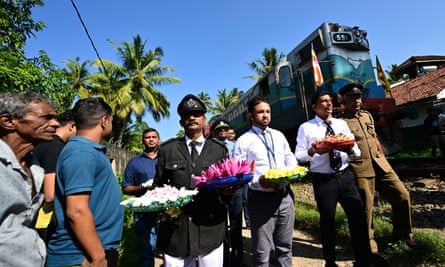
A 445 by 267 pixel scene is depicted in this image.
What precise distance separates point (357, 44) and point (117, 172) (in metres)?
9.51

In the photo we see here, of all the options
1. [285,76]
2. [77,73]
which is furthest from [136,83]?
[285,76]

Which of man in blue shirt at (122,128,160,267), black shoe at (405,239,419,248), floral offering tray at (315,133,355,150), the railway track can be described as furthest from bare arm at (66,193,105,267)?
the railway track

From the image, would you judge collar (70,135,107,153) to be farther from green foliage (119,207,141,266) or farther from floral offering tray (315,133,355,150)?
green foliage (119,207,141,266)

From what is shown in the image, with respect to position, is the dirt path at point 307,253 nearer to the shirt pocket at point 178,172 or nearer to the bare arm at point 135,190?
the bare arm at point 135,190

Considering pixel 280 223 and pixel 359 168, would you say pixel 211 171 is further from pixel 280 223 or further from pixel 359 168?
pixel 359 168

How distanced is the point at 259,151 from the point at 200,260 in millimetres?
1129

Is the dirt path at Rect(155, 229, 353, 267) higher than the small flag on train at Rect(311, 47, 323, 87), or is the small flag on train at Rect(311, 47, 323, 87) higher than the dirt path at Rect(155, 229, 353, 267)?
the small flag on train at Rect(311, 47, 323, 87)

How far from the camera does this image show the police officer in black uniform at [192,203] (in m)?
1.99

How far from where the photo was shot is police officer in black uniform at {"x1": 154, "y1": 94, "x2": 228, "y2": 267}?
1.99 m

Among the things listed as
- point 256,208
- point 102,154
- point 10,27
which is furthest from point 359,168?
point 10,27

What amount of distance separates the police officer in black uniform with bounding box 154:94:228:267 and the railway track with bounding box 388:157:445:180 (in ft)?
15.8

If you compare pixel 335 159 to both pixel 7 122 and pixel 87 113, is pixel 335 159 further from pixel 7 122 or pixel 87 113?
pixel 7 122

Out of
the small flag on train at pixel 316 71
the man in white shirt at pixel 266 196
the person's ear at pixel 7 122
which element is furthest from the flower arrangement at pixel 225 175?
the small flag on train at pixel 316 71

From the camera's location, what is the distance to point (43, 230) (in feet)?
5.47
